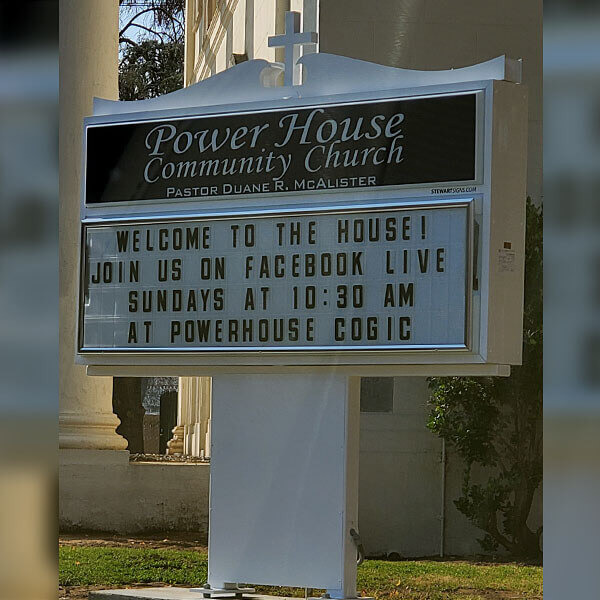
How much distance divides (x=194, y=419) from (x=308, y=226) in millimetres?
18315

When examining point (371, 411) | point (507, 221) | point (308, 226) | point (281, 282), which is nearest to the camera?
point (507, 221)

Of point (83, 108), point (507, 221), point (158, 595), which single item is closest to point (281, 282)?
point (507, 221)

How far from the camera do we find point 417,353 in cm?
855

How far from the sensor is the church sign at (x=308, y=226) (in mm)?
8438

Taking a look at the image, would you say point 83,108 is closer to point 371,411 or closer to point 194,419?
point 371,411

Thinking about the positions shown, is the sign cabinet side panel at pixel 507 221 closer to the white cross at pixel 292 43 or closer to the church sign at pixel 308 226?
the church sign at pixel 308 226

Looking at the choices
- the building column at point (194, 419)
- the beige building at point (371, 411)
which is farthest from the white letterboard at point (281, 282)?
the building column at point (194, 419)

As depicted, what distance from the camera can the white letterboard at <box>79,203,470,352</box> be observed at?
338 inches

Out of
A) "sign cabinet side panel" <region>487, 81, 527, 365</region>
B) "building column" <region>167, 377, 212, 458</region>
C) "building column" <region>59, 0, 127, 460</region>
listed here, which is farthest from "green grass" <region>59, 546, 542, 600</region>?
"building column" <region>167, 377, 212, 458</region>

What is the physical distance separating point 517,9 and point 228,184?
10.5 meters

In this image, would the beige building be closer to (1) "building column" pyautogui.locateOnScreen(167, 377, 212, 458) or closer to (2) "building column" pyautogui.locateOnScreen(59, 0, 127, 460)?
(2) "building column" pyautogui.locateOnScreen(59, 0, 127, 460)

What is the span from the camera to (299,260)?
9062 mm
